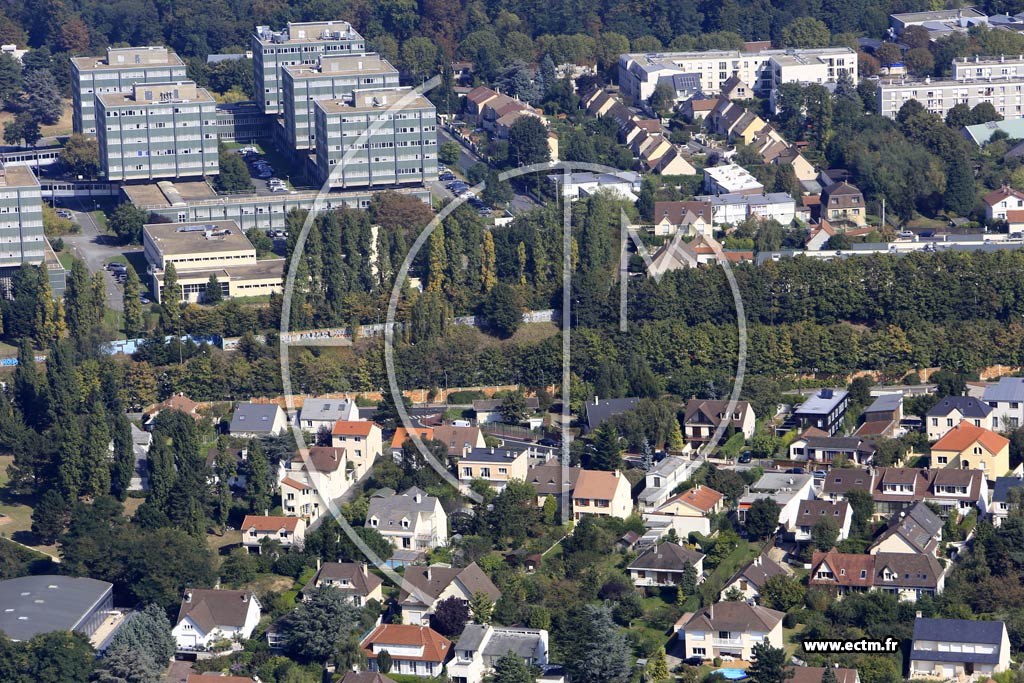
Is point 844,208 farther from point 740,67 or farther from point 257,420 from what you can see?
point 257,420

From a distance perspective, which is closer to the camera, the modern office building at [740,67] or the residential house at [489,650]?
the residential house at [489,650]

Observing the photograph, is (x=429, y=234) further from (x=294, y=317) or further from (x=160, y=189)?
(x=160, y=189)

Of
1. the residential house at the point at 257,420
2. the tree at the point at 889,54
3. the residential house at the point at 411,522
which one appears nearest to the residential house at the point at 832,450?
the residential house at the point at 411,522

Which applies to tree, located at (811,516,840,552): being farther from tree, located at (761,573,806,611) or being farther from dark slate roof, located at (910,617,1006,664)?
dark slate roof, located at (910,617,1006,664)

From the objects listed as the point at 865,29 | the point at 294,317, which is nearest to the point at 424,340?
the point at 294,317

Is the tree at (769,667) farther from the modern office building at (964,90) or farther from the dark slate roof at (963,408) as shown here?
the modern office building at (964,90)
